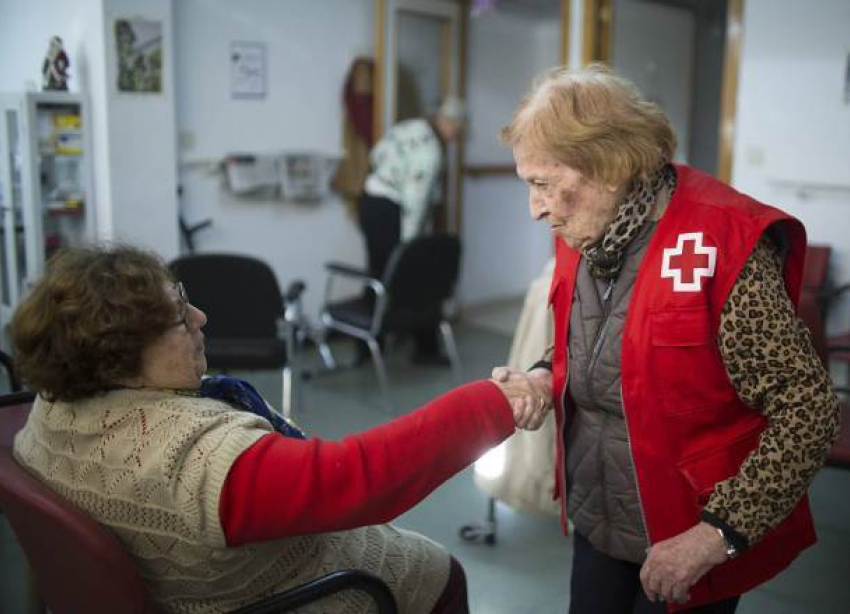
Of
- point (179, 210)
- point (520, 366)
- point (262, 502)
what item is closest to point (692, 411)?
point (262, 502)

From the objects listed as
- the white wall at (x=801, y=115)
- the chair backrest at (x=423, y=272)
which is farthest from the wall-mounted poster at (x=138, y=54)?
the white wall at (x=801, y=115)

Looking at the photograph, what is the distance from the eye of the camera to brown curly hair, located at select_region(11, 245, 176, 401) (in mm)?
1105

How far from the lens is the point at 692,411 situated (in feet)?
3.92

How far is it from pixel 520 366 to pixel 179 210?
8.84ft

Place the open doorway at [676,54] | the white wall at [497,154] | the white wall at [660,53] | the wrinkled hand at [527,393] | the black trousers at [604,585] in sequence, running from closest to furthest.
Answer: the wrinkled hand at [527,393] < the black trousers at [604,585] < the open doorway at [676,54] < the white wall at [660,53] < the white wall at [497,154]

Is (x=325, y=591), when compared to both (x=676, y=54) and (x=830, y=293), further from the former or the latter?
(x=676, y=54)

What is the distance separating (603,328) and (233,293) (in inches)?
98.3

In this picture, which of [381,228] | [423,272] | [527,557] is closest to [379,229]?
[381,228]

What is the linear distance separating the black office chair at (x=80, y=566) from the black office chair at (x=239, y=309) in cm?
220

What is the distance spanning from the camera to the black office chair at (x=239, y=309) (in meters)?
3.48

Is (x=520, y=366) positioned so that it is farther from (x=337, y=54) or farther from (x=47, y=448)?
(x=337, y=54)

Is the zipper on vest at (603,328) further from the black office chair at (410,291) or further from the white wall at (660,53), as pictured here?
the white wall at (660,53)

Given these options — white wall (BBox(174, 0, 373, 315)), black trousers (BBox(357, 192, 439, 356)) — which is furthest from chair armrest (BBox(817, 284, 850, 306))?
white wall (BBox(174, 0, 373, 315))

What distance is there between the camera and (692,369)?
118 centimetres
